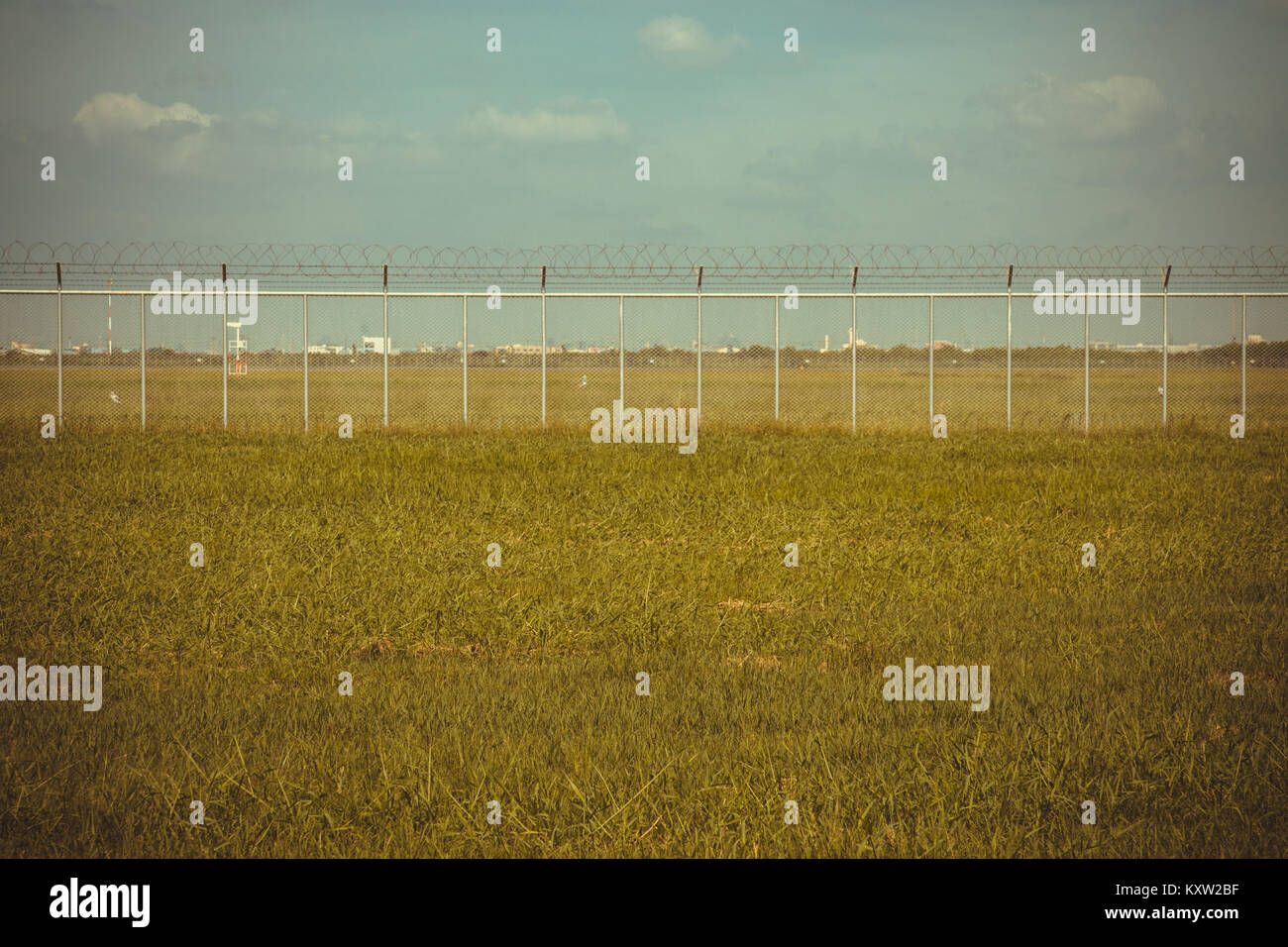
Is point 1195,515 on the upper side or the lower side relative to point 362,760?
upper

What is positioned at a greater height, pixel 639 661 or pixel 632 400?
pixel 632 400

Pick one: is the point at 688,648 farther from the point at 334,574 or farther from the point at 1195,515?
the point at 1195,515

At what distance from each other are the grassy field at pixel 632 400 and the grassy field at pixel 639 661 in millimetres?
7585

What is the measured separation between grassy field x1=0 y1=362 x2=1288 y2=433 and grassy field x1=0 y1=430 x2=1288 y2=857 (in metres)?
7.59

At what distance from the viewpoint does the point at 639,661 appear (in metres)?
6.63

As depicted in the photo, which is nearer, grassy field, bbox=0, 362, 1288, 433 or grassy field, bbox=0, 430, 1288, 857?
grassy field, bbox=0, 430, 1288, 857

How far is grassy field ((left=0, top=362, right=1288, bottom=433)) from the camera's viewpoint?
2100 centimetres

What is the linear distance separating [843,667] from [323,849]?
135 inches

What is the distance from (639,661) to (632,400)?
28.6 metres

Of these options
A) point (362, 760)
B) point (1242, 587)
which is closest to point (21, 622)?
point (362, 760)

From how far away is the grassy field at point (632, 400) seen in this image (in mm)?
21000

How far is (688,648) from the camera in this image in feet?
22.7

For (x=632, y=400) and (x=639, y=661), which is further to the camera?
(x=632, y=400)

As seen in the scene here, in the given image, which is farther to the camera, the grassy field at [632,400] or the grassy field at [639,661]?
the grassy field at [632,400]
